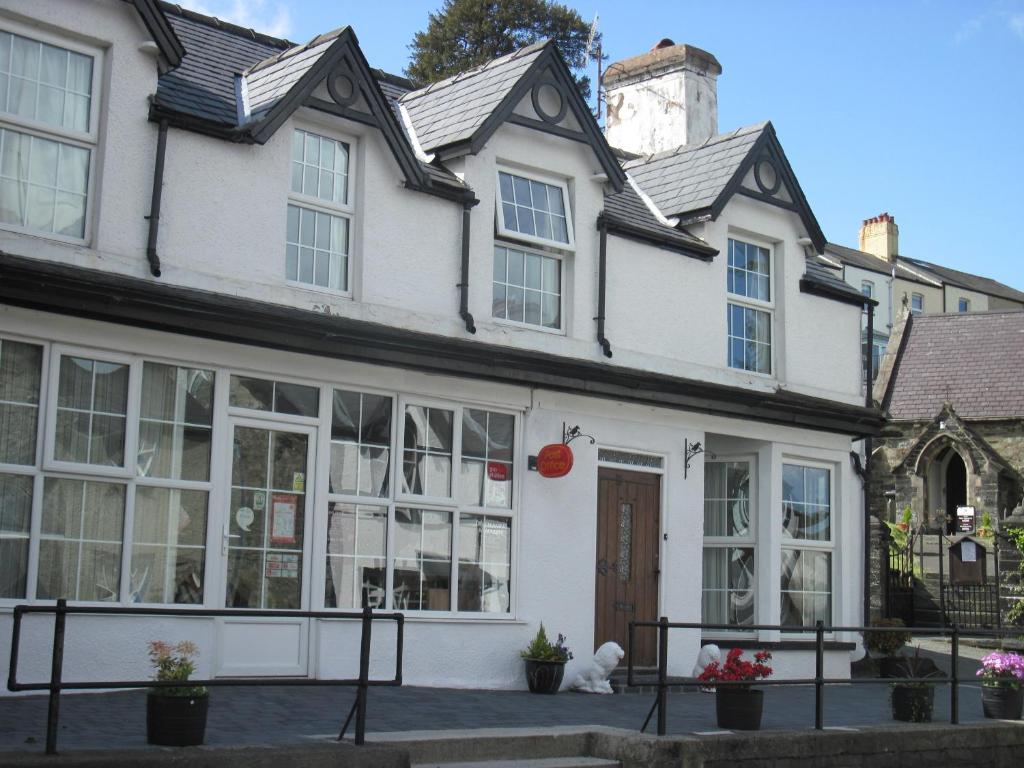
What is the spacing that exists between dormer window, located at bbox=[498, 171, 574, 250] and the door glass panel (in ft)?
11.8

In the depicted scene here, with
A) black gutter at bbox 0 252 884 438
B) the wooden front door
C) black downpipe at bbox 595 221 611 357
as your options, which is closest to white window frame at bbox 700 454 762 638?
black gutter at bbox 0 252 884 438

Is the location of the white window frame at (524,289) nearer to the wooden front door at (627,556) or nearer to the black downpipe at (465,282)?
the black downpipe at (465,282)

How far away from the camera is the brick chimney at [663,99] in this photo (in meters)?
21.6

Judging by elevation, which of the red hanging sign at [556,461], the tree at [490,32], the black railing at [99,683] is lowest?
the black railing at [99,683]

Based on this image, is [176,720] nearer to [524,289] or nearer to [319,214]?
[319,214]

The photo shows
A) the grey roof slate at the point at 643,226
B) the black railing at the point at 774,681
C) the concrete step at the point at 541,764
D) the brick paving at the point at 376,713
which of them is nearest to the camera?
the brick paving at the point at 376,713

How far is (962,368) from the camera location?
42281 mm

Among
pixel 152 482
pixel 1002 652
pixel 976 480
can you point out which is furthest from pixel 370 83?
pixel 976 480

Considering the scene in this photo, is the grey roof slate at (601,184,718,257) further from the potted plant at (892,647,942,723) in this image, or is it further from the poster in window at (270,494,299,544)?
the potted plant at (892,647,942,723)

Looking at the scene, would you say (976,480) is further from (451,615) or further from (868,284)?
(451,615)

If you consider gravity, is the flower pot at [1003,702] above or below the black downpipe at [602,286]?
below

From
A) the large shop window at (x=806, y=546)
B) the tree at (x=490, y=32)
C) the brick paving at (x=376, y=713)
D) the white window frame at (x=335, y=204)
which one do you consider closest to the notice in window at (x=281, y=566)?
the brick paving at (x=376, y=713)

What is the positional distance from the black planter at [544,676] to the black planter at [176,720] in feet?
20.1

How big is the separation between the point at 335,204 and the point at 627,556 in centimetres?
537
